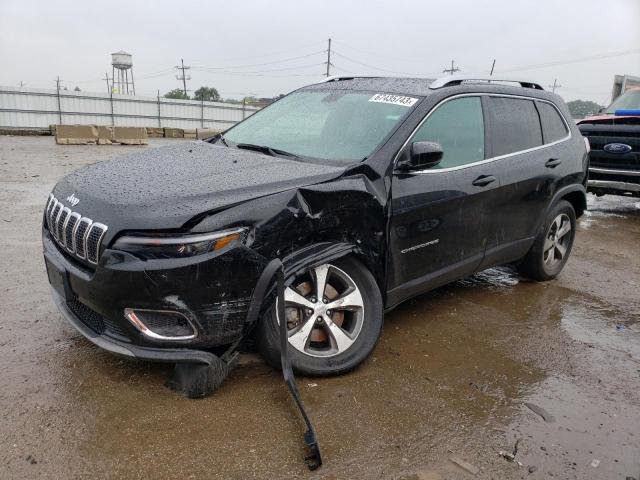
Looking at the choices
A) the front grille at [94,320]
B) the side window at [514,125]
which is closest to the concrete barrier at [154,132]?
the side window at [514,125]

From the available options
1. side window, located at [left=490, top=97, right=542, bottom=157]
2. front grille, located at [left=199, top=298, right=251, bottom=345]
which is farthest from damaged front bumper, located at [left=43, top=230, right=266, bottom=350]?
side window, located at [left=490, top=97, right=542, bottom=157]

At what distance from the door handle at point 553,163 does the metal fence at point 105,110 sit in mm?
31754

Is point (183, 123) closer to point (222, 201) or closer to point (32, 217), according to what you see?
point (32, 217)

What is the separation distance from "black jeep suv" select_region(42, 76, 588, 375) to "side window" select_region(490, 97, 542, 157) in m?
0.02

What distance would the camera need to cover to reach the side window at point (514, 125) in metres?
4.10

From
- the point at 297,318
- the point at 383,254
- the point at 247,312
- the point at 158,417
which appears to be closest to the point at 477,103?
the point at 383,254

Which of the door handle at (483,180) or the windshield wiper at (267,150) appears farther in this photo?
the door handle at (483,180)

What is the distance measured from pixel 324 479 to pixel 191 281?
1.09 m

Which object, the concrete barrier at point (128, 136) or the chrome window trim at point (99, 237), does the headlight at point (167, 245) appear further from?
the concrete barrier at point (128, 136)

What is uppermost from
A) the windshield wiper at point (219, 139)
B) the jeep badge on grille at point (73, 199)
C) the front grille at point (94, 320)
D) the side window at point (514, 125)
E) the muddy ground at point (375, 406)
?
the side window at point (514, 125)

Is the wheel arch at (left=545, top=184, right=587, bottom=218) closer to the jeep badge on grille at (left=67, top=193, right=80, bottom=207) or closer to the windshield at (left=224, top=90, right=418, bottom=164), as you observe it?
the windshield at (left=224, top=90, right=418, bottom=164)

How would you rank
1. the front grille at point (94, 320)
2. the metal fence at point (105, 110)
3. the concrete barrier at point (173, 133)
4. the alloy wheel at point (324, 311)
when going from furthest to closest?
the concrete barrier at point (173, 133), the metal fence at point (105, 110), the alloy wheel at point (324, 311), the front grille at point (94, 320)

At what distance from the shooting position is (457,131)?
377cm

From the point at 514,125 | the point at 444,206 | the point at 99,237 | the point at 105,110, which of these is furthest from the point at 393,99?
the point at 105,110
